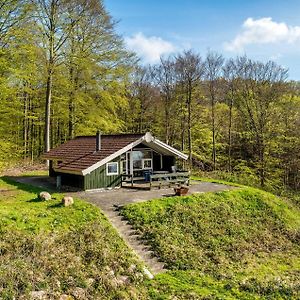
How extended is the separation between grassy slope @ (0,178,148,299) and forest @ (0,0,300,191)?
32.3ft

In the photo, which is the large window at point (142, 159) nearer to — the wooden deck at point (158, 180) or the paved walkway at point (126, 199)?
the wooden deck at point (158, 180)

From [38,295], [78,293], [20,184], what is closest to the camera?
[38,295]

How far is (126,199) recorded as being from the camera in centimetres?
1714

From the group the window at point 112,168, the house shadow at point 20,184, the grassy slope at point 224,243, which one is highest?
the window at point 112,168

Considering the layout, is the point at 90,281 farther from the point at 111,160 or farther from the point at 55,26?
the point at 55,26

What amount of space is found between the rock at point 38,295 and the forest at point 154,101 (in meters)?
13.9

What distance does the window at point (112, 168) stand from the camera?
2015 cm

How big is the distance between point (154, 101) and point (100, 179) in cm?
2006

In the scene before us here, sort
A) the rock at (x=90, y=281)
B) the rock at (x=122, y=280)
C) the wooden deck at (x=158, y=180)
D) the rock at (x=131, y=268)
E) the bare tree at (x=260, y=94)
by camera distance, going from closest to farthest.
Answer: the rock at (x=90, y=281)
the rock at (x=122, y=280)
the rock at (x=131, y=268)
the wooden deck at (x=158, y=180)
the bare tree at (x=260, y=94)

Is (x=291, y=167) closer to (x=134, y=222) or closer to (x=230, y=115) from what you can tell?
(x=230, y=115)

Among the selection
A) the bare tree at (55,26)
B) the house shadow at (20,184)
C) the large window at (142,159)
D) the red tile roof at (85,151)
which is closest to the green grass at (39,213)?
the house shadow at (20,184)

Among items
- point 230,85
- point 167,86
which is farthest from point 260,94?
point 167,86

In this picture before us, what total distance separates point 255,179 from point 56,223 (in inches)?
860

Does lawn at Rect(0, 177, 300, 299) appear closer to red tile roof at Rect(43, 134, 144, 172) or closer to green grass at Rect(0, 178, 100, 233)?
green grass at Rect(0, 178, 100, 233)
